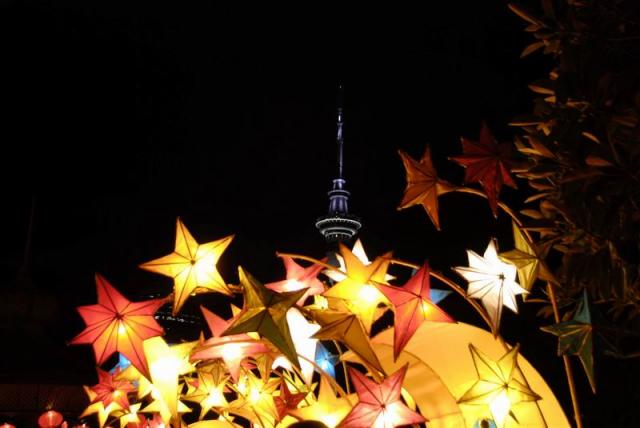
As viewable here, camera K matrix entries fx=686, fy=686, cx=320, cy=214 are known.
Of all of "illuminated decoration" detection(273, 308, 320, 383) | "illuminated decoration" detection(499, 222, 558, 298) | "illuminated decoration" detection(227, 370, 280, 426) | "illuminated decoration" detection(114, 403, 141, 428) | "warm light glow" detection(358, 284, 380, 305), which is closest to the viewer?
"illuminated decoration" detection(499, 222, 558, 298)

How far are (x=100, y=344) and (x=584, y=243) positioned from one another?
2659mm

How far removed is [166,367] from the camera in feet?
13.1

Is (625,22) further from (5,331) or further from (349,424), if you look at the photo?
(5,331)

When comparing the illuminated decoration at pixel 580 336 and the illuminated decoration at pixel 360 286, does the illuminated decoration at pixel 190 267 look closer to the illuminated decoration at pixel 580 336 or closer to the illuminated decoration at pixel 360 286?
the illuminated decoration at pixel 360 286

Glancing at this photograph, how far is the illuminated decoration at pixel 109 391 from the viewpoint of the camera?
5324mm

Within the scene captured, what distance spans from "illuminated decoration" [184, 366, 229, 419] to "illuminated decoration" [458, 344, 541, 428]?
6.90ft

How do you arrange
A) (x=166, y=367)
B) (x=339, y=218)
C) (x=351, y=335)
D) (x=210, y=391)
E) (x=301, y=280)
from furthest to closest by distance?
(x=339, y=218) → (x=210, y=391) → (x=301, y=280) → (x=166, y=367) → (x=351, y=335)

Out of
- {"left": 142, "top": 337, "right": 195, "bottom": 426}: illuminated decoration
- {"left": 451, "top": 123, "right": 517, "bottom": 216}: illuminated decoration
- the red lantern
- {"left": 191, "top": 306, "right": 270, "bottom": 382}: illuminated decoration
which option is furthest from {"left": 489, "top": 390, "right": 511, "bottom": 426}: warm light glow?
the red lantern

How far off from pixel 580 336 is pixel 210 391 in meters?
3.00

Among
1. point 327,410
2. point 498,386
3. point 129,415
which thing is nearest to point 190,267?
point 327,410

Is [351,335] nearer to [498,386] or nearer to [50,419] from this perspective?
[498,386]

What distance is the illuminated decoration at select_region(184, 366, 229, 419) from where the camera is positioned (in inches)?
193

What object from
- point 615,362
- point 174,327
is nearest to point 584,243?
point 615,362

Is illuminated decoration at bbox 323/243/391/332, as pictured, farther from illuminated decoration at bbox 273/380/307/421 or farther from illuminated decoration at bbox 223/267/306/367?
illuminated decoration at bbox 273/380/307/421
